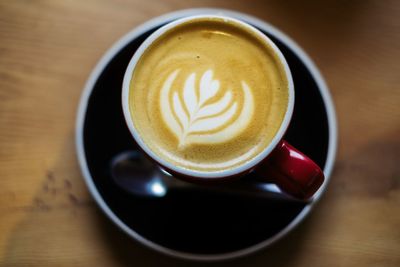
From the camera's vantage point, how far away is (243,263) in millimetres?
883

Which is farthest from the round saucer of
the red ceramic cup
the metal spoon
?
the red ceramic cup

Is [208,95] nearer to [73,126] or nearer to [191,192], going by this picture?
[191,192]

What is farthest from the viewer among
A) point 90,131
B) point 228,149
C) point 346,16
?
point 346,16

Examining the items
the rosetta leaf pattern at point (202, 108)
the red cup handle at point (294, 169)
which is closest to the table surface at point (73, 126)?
the red cup handle at point (294, 169)

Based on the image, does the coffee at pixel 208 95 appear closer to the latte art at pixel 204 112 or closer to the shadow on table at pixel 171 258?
the latte art at pixel 204 112

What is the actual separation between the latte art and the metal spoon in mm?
137

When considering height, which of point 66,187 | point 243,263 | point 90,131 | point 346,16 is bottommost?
point 243,263

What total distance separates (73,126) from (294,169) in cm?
46

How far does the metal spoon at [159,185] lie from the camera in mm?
865

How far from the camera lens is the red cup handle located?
0.73m

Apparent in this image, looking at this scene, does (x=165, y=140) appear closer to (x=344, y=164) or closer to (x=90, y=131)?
(x=90, y=131)

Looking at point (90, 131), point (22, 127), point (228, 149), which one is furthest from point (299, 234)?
point (22, 127)

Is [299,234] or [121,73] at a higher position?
[121,73]

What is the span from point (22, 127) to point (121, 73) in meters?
0.24
